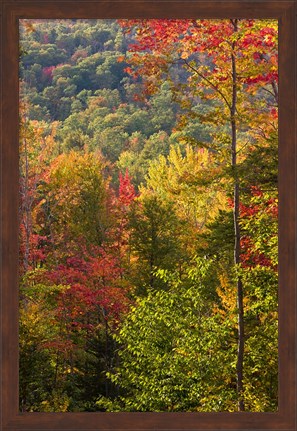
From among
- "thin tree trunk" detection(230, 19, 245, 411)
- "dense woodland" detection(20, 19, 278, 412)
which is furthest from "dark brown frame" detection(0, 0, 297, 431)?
"thin tree trunk" detection(230, 19, 245, 411)

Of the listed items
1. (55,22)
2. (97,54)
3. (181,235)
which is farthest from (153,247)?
(55,22)

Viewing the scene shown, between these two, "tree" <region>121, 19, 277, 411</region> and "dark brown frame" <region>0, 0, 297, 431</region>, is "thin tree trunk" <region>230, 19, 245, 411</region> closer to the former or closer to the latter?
"tree" <region>121, 19, 277, 411</region>

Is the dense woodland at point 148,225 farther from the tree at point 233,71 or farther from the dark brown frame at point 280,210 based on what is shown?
the dark brown frame at point 280,210

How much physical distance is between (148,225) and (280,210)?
612 centimetres

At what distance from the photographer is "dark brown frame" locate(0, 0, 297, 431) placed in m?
1.71

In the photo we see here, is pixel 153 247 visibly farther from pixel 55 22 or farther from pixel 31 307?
pixel 55 22

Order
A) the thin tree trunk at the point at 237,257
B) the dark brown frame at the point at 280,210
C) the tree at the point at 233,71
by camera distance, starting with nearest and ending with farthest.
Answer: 1. the dark brown frame at the point at 280,210
2. the thin tree trunk at the point at 237,257
3. the tree at the point at 233,71

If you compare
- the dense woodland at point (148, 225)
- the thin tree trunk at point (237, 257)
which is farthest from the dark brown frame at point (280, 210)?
the thin tree trunk at point (237, 257)

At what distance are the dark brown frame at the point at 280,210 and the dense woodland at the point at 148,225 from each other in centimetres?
300

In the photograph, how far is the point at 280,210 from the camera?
5.83ft

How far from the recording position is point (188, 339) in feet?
20.7

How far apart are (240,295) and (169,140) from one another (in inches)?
130

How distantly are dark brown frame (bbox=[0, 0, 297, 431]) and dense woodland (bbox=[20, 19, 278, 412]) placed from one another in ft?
9.83

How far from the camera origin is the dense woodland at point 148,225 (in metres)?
6.37
